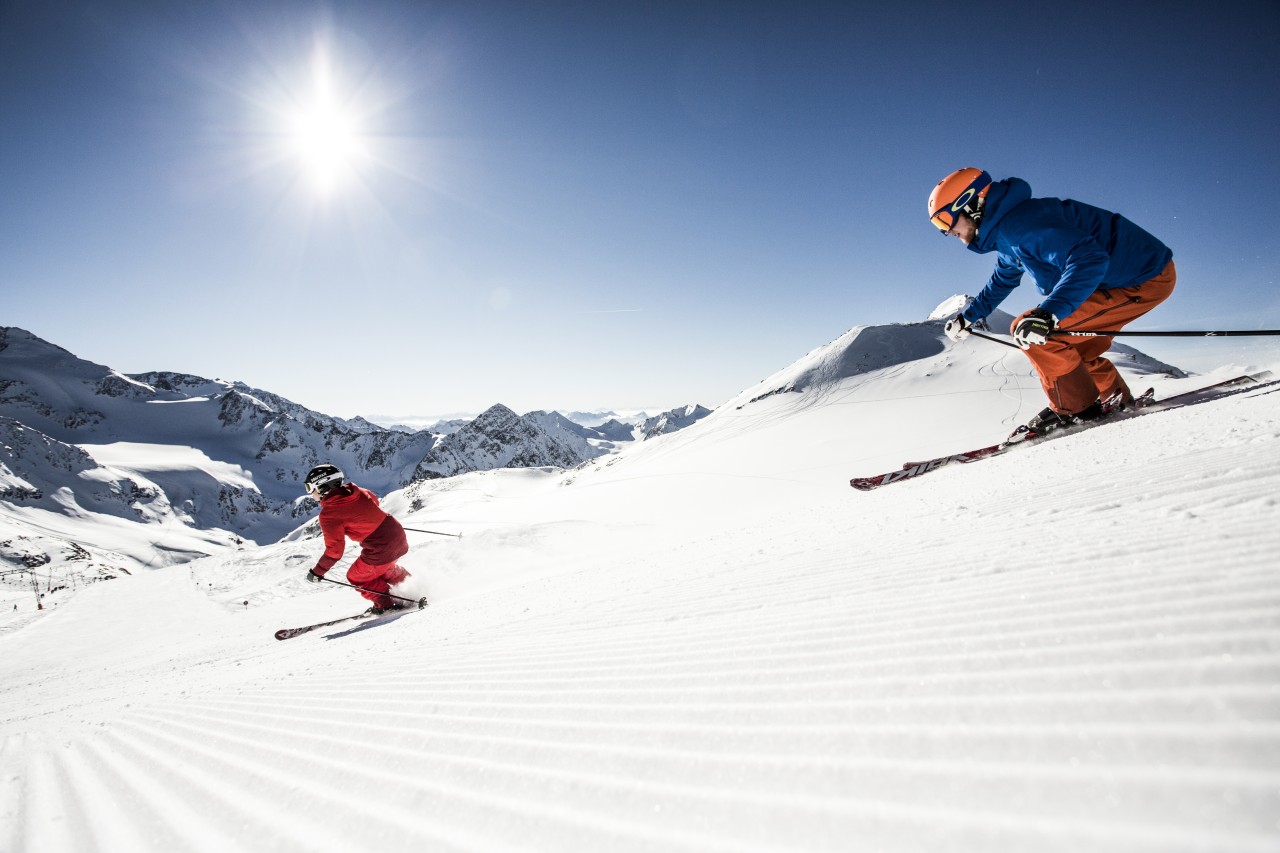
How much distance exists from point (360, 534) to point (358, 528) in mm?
123

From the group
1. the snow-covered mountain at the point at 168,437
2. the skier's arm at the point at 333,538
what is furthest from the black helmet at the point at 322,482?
the snow-covered mountain at the point at 168,437

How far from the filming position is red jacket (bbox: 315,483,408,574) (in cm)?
652

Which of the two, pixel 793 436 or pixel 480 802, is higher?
pixel 793 436

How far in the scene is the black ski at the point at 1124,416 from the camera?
5801 millimetres

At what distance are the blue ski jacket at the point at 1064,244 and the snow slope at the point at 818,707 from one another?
1576 mm

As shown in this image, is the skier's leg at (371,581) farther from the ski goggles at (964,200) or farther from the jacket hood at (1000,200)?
the jacket hood at (1000,200)

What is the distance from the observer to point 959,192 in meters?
5.39

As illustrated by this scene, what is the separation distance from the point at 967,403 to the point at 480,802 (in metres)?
18.3

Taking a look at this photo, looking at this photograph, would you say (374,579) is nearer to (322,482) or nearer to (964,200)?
(322,482)

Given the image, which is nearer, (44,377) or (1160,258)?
(1160,258)

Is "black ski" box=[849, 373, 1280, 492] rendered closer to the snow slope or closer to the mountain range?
the snow slope

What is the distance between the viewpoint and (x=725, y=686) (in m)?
1.64

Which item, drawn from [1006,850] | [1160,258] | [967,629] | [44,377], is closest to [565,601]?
[967,629]

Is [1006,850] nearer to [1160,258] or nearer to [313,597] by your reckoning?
[1160,258]
